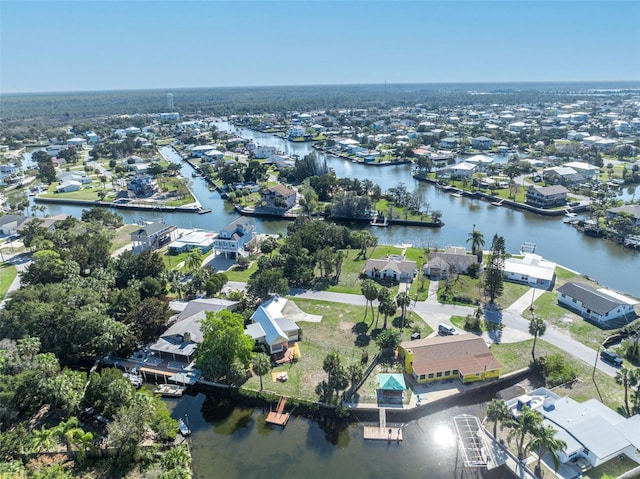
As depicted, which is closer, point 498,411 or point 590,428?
point 590,428

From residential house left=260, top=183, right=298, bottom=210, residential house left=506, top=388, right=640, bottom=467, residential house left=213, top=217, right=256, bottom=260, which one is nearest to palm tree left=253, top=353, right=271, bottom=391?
residential house left=506, top=388, right=640, bottom=467

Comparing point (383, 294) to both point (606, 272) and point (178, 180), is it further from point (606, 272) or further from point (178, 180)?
point (178, 180)

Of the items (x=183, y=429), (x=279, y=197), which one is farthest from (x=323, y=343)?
(x=279, y=197)

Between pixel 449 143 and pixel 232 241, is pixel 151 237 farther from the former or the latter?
pixel 449 143

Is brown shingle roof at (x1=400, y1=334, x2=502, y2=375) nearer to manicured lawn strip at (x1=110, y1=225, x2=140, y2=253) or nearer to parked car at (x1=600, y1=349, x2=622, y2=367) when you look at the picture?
parked car at (x1=600, y1=349, x2=622, y2=367)

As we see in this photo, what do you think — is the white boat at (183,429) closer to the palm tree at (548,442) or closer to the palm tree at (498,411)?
the palm tree at (498,411)
